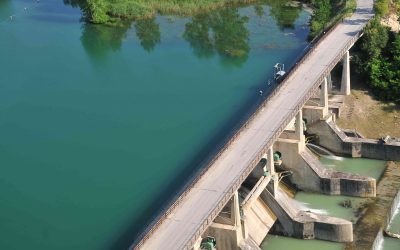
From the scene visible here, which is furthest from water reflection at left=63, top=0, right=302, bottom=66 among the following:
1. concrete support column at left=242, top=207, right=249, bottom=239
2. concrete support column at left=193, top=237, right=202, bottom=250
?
concrete support column at left=193, top=237, right=202, bottom=250

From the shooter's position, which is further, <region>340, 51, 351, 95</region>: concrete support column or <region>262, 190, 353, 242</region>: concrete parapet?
<region>340, 51, 351, 95</region>: concrete support column

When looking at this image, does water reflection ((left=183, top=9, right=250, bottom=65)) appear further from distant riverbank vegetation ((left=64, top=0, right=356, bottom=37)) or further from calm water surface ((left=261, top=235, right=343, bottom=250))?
calm water surface ((left=261, top=235, right=343, bottom=250))

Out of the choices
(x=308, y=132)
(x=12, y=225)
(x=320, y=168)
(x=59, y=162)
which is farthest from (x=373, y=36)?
(x=12, y=225)

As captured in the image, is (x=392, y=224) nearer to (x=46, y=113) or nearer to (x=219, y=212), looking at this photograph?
(x=219, y=212)

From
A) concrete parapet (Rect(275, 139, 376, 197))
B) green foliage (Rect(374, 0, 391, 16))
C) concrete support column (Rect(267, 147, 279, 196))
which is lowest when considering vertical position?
concrete parapet (Rect(275, 139, 376, 197))

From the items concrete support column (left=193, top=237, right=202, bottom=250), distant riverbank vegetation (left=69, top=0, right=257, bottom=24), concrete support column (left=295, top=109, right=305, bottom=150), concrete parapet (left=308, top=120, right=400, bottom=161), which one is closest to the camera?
concrete support column (left=193, top=237, right=202, bottom=250)

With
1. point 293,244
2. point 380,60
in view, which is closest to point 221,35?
point 380,60

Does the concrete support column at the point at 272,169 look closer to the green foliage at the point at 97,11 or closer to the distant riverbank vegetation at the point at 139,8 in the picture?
the distant riverbank vegetation at the point at 139,8

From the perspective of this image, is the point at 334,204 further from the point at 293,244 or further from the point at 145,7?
the point at 145,7
